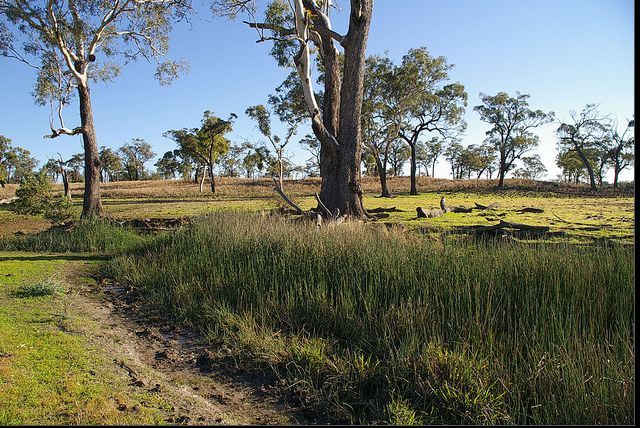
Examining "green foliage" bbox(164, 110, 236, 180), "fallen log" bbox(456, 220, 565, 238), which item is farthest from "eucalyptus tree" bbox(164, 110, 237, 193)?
"fallen log" bbox(456, 220, 565, 238)

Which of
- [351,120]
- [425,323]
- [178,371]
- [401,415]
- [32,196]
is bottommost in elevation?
[178,371]

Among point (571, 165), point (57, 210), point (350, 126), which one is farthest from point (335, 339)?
point (571, 165)

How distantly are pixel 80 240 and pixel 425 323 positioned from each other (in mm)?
10649

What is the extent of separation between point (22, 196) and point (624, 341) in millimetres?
16297

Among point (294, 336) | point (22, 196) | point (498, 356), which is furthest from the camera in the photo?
point (22, 196)

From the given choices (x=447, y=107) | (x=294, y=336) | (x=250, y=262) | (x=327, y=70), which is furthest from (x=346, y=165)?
(x=447, y=107)

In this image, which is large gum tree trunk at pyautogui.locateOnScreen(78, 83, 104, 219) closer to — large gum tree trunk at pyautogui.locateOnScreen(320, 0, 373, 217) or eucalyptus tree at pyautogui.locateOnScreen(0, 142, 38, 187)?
large gum tree trunk at pyautogui.locateOnScreen(320, 0, 373, 217)

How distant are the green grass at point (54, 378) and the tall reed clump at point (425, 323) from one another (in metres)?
1.24

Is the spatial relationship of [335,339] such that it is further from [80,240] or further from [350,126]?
[80,240]

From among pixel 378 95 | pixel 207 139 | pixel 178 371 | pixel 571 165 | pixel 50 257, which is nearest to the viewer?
pixel 178 371

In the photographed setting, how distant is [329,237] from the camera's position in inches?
278

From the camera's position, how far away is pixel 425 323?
14.0 feet

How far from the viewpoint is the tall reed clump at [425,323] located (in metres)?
3.19

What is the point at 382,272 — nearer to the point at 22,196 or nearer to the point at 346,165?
the point at 346,165
